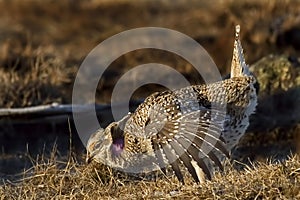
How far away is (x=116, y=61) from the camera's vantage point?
13.6m

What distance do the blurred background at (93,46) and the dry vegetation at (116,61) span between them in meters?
0.02

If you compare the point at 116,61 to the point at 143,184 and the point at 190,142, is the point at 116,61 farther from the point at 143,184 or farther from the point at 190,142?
the point at 190,142

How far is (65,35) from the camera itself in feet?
56.0

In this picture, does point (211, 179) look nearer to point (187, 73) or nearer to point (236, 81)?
point (236, 81)

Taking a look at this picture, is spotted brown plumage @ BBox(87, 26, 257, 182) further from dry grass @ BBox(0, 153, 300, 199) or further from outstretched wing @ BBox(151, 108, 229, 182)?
dry grass @ BBox(0, 153, 300, 199)

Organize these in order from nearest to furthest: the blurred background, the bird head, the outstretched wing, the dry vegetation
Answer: the dry vegetation → the outstretched wing → the bird head → the blurred background

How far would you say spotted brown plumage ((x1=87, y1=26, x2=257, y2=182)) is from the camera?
6402 mm

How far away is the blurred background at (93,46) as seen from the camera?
9203 mm

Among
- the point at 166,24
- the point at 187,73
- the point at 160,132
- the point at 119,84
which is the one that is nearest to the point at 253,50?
Result: the point at 187,73

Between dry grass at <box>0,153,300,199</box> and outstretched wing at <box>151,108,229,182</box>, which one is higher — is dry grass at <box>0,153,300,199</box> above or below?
below

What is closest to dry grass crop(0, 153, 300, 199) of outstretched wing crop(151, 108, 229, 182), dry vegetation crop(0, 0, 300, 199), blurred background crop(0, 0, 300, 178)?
dry vegetation crop(0, 0, 300, 199)

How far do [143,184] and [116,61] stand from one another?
7.20 m

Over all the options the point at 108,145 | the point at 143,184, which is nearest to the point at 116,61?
the point at 108,145

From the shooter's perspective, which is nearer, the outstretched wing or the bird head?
the outstretched wing
